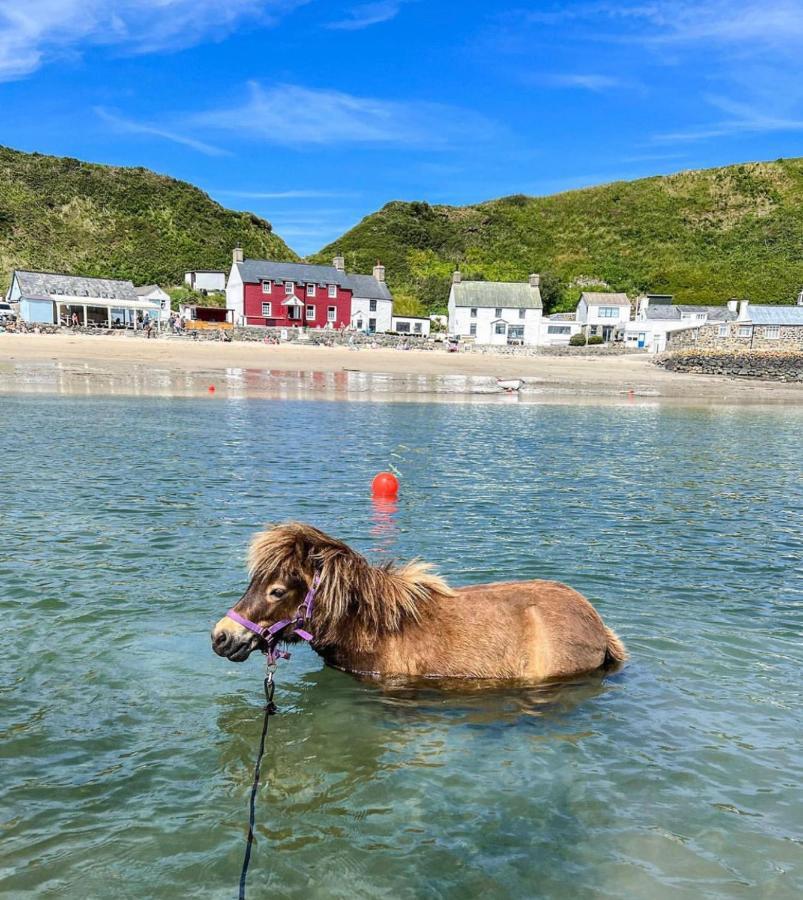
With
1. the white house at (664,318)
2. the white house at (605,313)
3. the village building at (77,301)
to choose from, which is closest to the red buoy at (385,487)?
the village building at (77,301)

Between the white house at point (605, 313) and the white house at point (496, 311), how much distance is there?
31.1ft

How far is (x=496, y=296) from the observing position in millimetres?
102750

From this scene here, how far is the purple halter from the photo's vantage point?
564 centimetres

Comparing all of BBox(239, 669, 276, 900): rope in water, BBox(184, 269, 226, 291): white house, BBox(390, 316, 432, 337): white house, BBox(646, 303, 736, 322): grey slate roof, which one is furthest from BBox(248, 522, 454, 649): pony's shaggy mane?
BBox(184, 269, 226, 291): white house

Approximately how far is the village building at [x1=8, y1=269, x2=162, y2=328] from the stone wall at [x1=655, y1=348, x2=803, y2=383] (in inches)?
2227

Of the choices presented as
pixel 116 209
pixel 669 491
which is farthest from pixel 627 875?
pixel 116 209

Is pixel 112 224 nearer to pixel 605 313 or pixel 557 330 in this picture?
pixel 557 330

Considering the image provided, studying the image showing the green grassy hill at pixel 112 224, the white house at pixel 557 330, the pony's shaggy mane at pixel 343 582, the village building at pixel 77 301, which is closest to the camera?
the pony's shaggy mane at pixel 343 582

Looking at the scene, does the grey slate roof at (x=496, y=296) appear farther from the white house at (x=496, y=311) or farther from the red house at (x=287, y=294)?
the red house at (x=287, y=294)

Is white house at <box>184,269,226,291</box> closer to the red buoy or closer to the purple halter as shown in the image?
the red buoy

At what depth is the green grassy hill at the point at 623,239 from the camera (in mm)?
128750

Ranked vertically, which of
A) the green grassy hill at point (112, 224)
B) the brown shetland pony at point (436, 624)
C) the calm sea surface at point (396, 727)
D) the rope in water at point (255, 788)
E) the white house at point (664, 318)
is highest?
the green grassy hill at point (112, 224)

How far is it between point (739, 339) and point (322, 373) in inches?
1933

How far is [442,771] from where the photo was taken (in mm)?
5531
